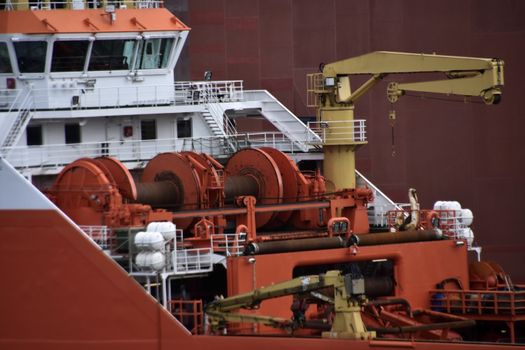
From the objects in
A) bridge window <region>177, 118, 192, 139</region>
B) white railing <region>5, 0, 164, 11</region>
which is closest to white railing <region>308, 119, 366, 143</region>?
bridge window <region>177, 118, 192, 139</region>

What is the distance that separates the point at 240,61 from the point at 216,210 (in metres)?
7.84

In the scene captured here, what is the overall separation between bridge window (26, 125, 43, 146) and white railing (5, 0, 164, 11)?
192 cm

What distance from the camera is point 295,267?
26938mm

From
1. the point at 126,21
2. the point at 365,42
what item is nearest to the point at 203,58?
the point at 365,42

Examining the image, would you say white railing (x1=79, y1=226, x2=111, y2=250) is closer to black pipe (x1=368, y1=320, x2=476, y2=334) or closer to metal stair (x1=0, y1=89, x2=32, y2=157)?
metal stair (x1=0, y1=89, x2=32, y2=157)

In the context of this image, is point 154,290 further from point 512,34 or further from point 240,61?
point 512,34

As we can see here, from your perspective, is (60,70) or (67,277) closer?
(67,277)

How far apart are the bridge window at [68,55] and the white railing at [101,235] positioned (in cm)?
362

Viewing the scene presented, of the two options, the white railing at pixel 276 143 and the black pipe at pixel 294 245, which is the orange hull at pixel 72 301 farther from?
the white railing at pixel 276 143

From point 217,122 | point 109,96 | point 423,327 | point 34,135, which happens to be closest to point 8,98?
point 34,135

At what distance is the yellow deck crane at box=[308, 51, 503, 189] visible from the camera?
27.7 meters

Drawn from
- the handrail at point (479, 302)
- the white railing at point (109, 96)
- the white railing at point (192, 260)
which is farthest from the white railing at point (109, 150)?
the handrail at point (479, 302)

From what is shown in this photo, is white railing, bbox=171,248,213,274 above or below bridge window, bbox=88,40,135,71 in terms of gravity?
below

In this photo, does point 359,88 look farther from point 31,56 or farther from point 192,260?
point 31,56
